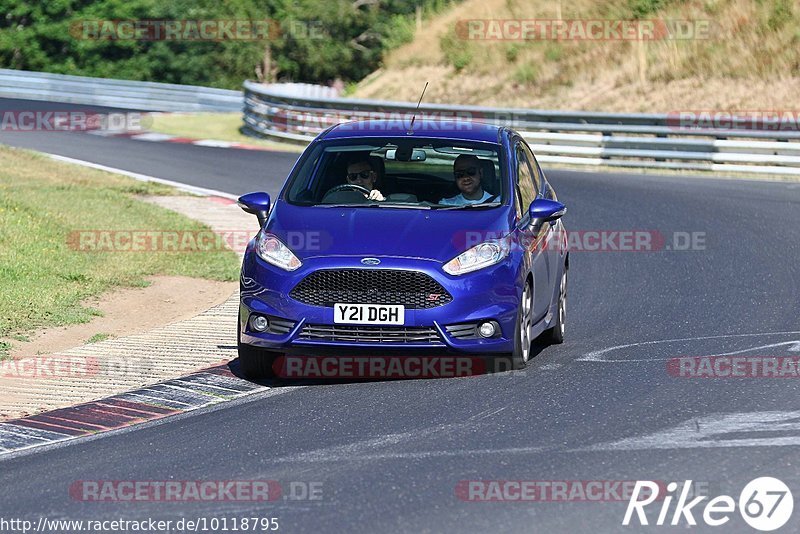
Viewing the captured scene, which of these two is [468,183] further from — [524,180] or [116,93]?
[116,93]

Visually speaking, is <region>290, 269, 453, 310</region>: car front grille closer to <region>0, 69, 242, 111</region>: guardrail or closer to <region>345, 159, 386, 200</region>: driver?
<region>345, 159, 386, 200</region>: driver

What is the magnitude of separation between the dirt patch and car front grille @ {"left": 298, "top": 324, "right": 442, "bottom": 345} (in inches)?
111

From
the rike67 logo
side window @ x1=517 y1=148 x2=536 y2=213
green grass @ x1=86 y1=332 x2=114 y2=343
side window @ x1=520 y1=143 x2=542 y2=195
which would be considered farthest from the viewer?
green grass @ x1=86 y1=332 x2=114 y2=343

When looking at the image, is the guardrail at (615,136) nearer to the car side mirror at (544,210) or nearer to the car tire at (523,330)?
the car side mirror at (544,210)

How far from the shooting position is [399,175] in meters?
10.8

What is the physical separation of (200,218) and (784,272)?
8.02m

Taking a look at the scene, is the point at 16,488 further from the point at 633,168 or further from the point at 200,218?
the point at 633,168

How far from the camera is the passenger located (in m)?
10.3

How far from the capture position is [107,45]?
63688 mm

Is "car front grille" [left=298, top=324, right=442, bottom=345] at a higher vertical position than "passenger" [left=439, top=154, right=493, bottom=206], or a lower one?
lower

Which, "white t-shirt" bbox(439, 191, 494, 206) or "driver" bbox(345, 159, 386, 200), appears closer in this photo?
"white t-shirt" bbox(439, 191, 494, 206)

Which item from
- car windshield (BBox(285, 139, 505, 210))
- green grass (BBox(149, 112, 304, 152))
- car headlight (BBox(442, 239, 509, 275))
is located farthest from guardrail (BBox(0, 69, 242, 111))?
car headlight (BBox(442, 239, 509, 275))

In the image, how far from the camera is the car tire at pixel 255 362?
379 inches

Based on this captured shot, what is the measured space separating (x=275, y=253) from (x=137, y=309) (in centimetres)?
388
